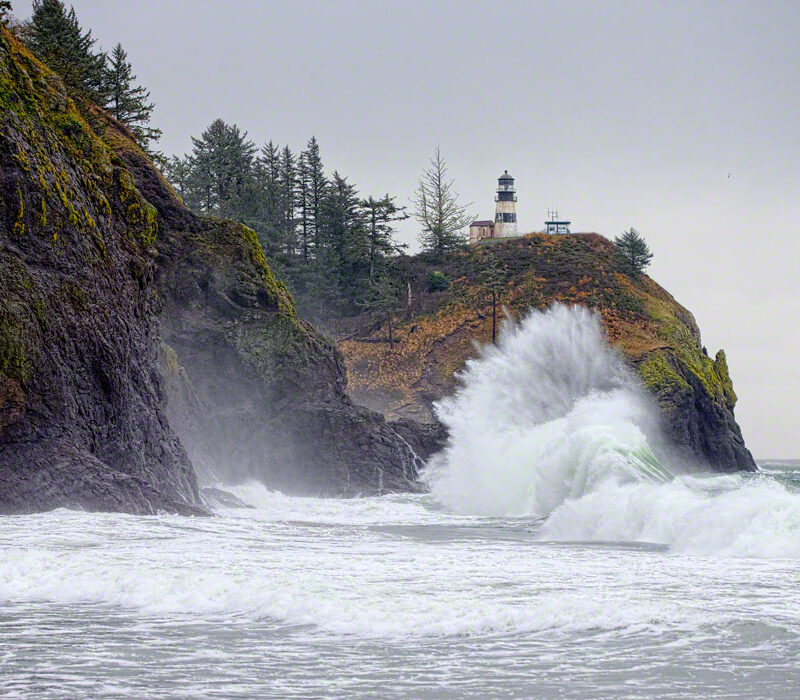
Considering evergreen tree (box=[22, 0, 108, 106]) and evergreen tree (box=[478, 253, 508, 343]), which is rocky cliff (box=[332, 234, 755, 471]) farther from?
evergreen tree (box=[22, 0, 108, 106])

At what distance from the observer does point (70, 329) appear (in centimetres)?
2122

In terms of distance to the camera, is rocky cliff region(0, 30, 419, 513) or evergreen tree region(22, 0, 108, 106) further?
evergreen tree region(22, 0, 108, 106)

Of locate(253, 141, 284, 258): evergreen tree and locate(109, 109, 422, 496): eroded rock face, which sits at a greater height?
locate(253, 141, 284, 258): evergreen tree

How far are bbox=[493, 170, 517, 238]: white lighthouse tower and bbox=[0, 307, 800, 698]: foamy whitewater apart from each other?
7369cm

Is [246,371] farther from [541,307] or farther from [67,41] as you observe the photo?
[541,307]

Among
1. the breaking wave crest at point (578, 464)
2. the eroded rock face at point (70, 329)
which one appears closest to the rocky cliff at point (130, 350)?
the eroded rock face at point (70, 329)

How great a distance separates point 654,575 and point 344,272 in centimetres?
6504

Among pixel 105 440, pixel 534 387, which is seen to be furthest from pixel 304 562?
pixel 534 387

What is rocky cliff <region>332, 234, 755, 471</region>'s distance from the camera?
195 ft

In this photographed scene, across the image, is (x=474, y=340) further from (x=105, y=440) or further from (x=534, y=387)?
(x=105, y=440)

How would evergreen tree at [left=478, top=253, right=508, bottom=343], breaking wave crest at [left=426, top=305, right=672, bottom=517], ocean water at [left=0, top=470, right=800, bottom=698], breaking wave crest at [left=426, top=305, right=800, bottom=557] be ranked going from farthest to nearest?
evergreen tree at [left=478, top=253, right=508, bottom=343] < breaking wave crest at [left=426, top=305, right=672, bottom=517] < breaking wave crest at [left=426, top=305, right=800, bottom=557] < ocean water at [left=0, top=470, right=800, bottom=698]

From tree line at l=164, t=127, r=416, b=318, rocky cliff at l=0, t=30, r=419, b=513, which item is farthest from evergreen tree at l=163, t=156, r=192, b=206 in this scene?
rocky cliff at l=0, t=30, r=419, b=513

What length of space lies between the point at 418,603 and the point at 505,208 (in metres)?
87.3

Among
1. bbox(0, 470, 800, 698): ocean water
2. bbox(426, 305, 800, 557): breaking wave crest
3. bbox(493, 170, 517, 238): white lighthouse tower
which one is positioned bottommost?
bbox(0, 470, 800, 698): ocean water
